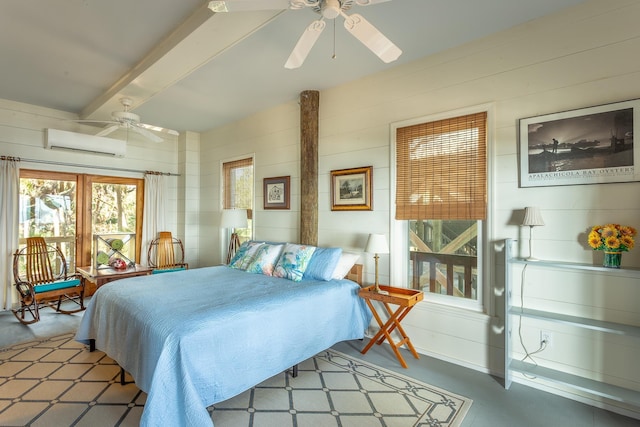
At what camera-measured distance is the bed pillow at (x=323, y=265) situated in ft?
10.0

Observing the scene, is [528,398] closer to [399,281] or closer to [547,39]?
[399,281]

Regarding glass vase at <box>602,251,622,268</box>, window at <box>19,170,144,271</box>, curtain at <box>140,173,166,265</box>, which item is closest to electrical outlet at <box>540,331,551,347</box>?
glass vase at <box>602,251,622,268</box>

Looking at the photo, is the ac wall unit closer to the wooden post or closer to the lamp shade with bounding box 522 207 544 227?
the wooden post

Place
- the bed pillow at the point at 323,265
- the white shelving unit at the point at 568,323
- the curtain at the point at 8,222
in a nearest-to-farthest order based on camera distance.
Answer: the white shelving unit at the point at 568,323, the bed pillow at the point at 323,265, the curtain at the point at 8,222

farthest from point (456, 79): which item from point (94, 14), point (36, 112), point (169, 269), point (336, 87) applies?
point (36, 112)

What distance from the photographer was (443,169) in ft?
9.30

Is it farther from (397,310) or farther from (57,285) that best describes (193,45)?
(57,285)

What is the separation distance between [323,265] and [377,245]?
1.88ft

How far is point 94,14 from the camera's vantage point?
2.33 meters

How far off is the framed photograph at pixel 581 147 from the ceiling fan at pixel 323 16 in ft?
4.39

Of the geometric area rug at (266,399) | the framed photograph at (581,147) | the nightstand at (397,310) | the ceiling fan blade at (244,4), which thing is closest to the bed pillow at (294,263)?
the nightstand at (397,310)

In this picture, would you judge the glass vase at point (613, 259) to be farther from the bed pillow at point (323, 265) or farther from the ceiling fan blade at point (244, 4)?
the ceiling fan blade at point (244, 4)

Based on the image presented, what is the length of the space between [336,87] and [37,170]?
4.30 meters

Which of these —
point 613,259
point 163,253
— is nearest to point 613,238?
point 613,259
